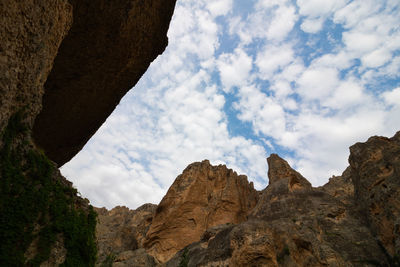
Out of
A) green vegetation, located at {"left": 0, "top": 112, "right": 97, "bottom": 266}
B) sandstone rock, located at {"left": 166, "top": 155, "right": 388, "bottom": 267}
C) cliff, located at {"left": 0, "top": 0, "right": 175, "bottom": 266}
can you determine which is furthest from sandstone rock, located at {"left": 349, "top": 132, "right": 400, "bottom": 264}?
cliff, located at {"left": 0, "top": 0, "right": 175, "bottom": 266}

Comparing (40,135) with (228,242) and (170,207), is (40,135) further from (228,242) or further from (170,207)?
(170,207)

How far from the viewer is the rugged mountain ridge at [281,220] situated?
766 inches

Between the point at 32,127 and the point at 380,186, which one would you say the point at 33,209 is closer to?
the point at 32,127

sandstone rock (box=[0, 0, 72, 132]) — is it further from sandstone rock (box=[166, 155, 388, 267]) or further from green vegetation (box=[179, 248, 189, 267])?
green vegetation (box=[179, 248, 189, 267])

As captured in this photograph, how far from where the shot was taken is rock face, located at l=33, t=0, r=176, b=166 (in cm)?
1281

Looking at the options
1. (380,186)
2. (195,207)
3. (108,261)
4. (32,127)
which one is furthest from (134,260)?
(380,186)

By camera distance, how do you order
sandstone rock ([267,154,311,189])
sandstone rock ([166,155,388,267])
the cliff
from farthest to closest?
sandstone rock ([267,154,311,189]), sandstone rock ([166,155,388,267]), the cliff

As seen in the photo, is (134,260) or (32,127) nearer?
(32,127)

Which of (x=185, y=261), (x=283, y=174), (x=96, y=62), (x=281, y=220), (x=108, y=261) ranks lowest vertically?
(x=185, y=261)

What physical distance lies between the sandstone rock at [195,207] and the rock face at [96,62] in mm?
23352

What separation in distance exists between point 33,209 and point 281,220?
70.6 feet

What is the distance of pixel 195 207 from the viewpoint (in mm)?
40938

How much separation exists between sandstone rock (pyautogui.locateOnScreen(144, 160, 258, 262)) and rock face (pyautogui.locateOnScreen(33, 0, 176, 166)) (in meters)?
23.4

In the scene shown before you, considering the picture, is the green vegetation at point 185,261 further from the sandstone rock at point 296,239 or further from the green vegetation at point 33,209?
the green vegetation at point 33,209
